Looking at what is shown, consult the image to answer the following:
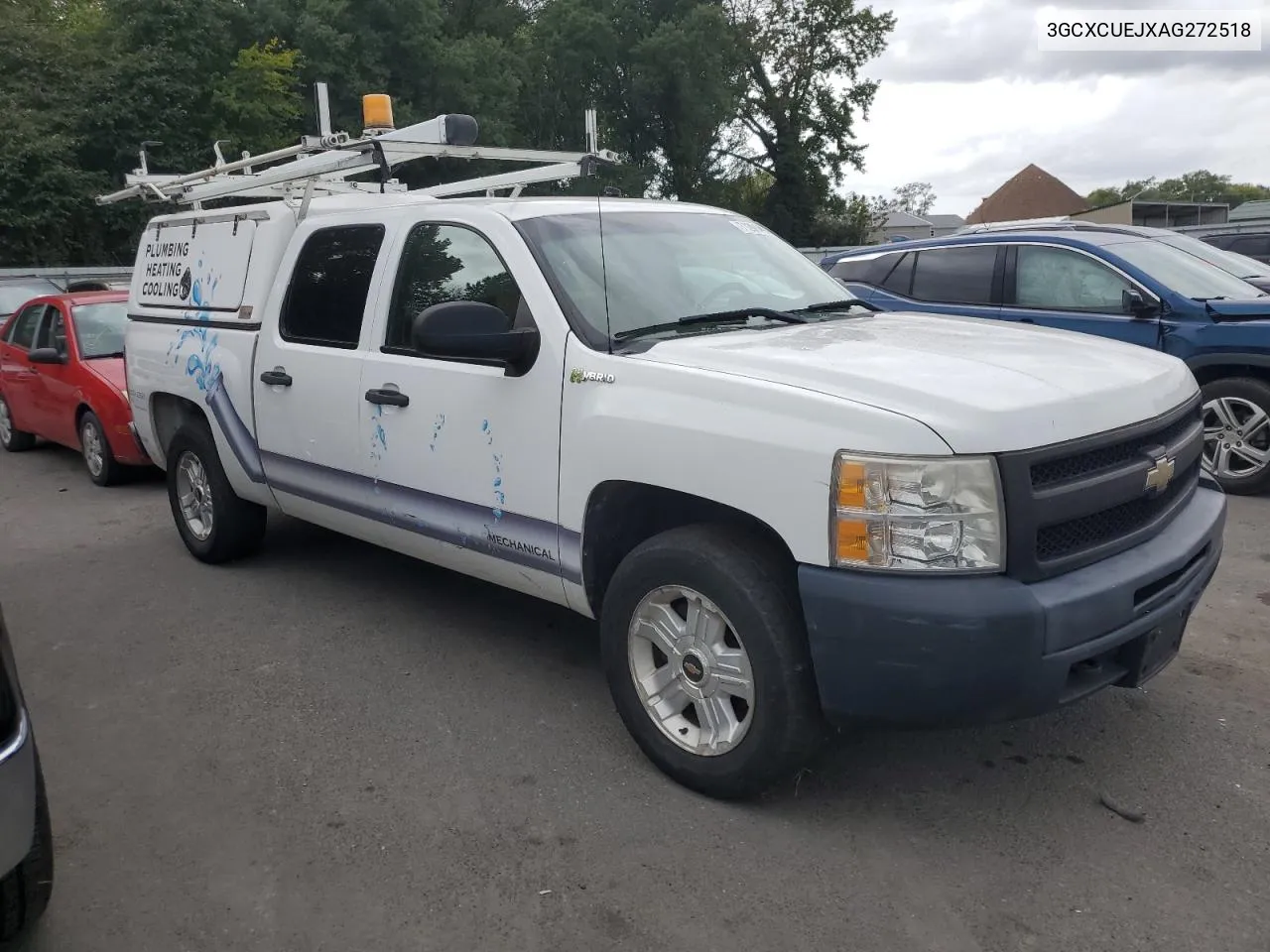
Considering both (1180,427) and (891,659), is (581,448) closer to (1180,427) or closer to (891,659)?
(891,659)

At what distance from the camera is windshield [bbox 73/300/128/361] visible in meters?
8.58

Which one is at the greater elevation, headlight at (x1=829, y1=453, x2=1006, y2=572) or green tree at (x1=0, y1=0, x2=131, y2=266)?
green tree at (x1=0, y1=0, x2=131, y2=266)

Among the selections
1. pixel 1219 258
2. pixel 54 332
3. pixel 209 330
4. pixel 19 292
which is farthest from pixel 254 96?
pixel 1219 258

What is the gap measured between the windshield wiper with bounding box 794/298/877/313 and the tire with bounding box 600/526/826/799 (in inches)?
52.5

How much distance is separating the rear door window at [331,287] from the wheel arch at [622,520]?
1658 millimetres

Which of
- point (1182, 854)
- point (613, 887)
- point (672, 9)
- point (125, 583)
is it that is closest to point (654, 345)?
point (613, 887)

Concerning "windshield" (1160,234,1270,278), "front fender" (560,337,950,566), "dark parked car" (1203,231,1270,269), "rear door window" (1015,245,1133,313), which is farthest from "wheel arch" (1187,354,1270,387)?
"dark parked car" (1203,231,1270,269)

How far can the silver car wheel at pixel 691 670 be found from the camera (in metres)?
3.22

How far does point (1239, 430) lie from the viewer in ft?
22.8

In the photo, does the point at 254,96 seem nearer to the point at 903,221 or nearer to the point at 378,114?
the point at 378,114

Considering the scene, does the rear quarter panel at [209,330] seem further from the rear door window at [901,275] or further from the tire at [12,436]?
the rear door window at [901,275]

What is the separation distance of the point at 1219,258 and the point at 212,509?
7639mm

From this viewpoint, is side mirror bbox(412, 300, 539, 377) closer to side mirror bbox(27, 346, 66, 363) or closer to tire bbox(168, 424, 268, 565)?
tire bbox(168, 424, 268, 565)

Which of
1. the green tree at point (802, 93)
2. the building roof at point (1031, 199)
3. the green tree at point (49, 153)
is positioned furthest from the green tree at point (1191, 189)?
the green tree at point (49, 153)
